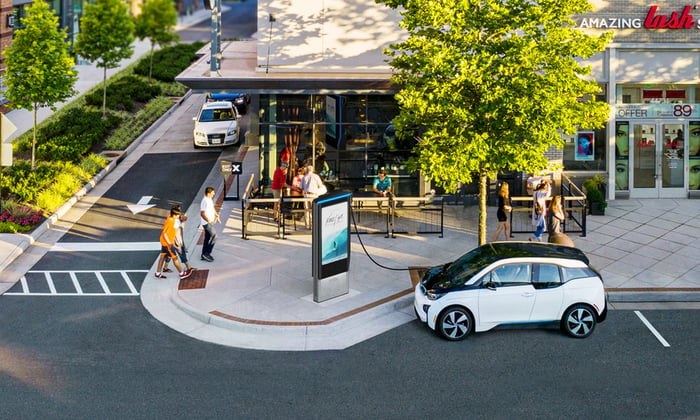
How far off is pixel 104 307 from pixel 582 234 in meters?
11.9

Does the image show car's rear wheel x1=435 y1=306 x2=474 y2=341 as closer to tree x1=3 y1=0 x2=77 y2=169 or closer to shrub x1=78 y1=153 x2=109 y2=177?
shrub x1=78 y1=153 x2=109 y2=177

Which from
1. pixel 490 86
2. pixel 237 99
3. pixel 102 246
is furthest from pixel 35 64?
pixel 490 86

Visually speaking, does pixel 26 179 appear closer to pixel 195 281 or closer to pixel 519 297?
pixel 195 281

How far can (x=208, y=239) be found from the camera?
1934cm

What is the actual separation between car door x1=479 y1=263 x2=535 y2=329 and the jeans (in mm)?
7155

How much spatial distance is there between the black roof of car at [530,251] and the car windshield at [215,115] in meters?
19.1

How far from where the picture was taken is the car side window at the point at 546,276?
48.6 feet

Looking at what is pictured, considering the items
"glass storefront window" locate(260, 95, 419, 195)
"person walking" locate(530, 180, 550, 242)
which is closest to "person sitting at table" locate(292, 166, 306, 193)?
"glass storefront window" locate(260, 95, 419, 195)

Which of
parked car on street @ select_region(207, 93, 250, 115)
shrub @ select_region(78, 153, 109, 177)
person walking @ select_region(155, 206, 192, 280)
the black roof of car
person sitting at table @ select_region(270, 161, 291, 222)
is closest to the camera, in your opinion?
the black roof of car

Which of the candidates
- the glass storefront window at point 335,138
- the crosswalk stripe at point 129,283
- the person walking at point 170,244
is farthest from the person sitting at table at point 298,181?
the crosswalk stripe at point 129,283

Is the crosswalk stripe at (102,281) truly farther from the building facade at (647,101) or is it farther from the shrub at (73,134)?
the building facade at (647,101)

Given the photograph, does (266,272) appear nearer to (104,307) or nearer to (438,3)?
(104,307)

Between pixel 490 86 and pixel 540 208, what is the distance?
4.43 metres

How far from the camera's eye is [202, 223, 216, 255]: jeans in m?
19.2
